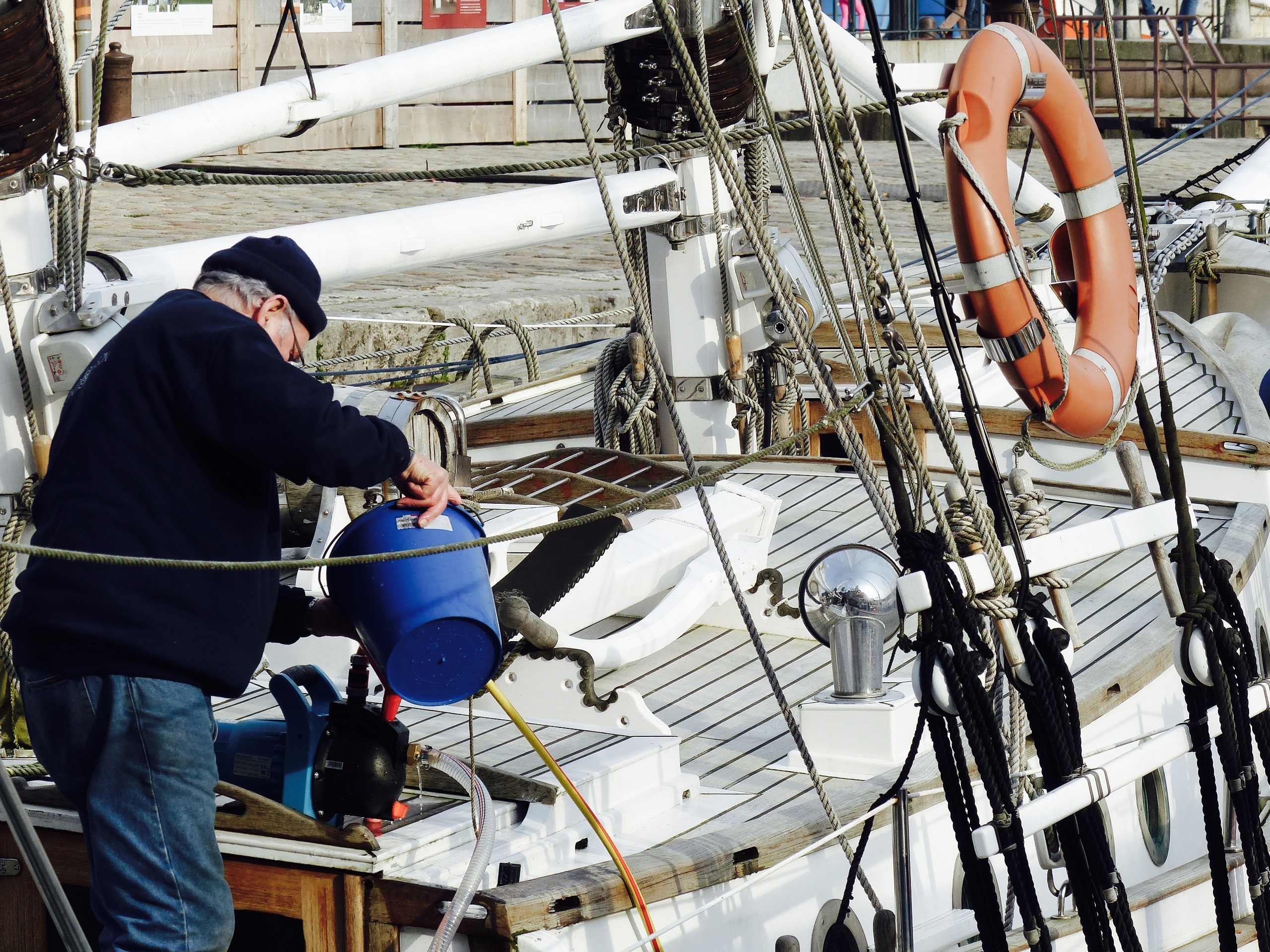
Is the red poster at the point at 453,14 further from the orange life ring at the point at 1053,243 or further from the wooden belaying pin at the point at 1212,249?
the orange life ring at the point at 1053,243

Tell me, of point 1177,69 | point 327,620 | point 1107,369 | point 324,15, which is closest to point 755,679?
point 1107,369

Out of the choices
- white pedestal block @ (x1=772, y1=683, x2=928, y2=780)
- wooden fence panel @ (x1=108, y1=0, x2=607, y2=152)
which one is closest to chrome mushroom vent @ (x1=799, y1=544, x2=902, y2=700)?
white pedestal block @ (x1=772, y1=683, x2=928, y2=780)

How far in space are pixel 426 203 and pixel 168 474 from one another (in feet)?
25.1

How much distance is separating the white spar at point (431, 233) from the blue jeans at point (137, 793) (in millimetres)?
1224

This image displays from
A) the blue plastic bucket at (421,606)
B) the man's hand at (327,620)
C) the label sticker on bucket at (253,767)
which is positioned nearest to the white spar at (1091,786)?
the blue plastic bucket at (421,606)

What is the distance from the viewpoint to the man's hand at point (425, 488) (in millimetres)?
2881

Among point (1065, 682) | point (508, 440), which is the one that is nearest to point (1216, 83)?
point (508, 440)

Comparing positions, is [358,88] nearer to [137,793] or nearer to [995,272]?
[995,272]

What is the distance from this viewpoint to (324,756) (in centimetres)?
297

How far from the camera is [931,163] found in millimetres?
16969

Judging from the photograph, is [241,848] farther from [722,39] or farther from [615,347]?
[722,39]

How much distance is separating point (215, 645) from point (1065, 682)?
149 cm

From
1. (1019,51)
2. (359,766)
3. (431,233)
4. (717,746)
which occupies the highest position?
(1019,51)

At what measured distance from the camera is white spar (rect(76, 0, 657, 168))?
3986mm
